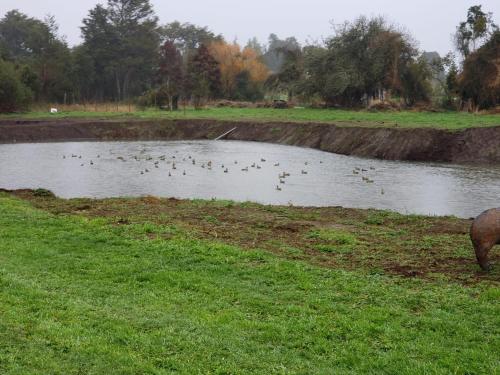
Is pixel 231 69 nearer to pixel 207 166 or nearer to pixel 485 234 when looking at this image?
pixel 207 166

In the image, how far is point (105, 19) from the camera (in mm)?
81375

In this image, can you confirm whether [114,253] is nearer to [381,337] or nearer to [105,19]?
[381,337]

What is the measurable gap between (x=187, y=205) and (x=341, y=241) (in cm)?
597

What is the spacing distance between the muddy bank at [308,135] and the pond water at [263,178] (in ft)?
5.80

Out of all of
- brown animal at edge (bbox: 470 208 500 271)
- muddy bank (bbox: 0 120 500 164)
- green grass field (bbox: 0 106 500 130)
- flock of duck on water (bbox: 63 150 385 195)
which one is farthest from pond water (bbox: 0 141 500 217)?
brown animal at edge (bbox: 470 208 500 271)

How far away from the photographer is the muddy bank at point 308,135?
31.8 meters

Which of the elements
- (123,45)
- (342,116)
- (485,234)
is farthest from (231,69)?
(485,234)

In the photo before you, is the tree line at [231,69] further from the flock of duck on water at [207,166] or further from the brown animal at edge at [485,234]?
the brown animal at edge at [485,234]

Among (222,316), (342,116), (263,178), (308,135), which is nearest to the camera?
(222,316)

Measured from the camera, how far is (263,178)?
25.8m

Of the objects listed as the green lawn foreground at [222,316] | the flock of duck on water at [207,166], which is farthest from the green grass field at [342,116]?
the green lawn foreground at [222,316]

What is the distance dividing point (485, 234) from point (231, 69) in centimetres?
7280

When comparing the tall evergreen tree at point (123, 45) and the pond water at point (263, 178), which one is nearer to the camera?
the pond water at point (263, 178)

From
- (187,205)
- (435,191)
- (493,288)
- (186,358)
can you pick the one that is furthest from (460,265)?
(435,191)
